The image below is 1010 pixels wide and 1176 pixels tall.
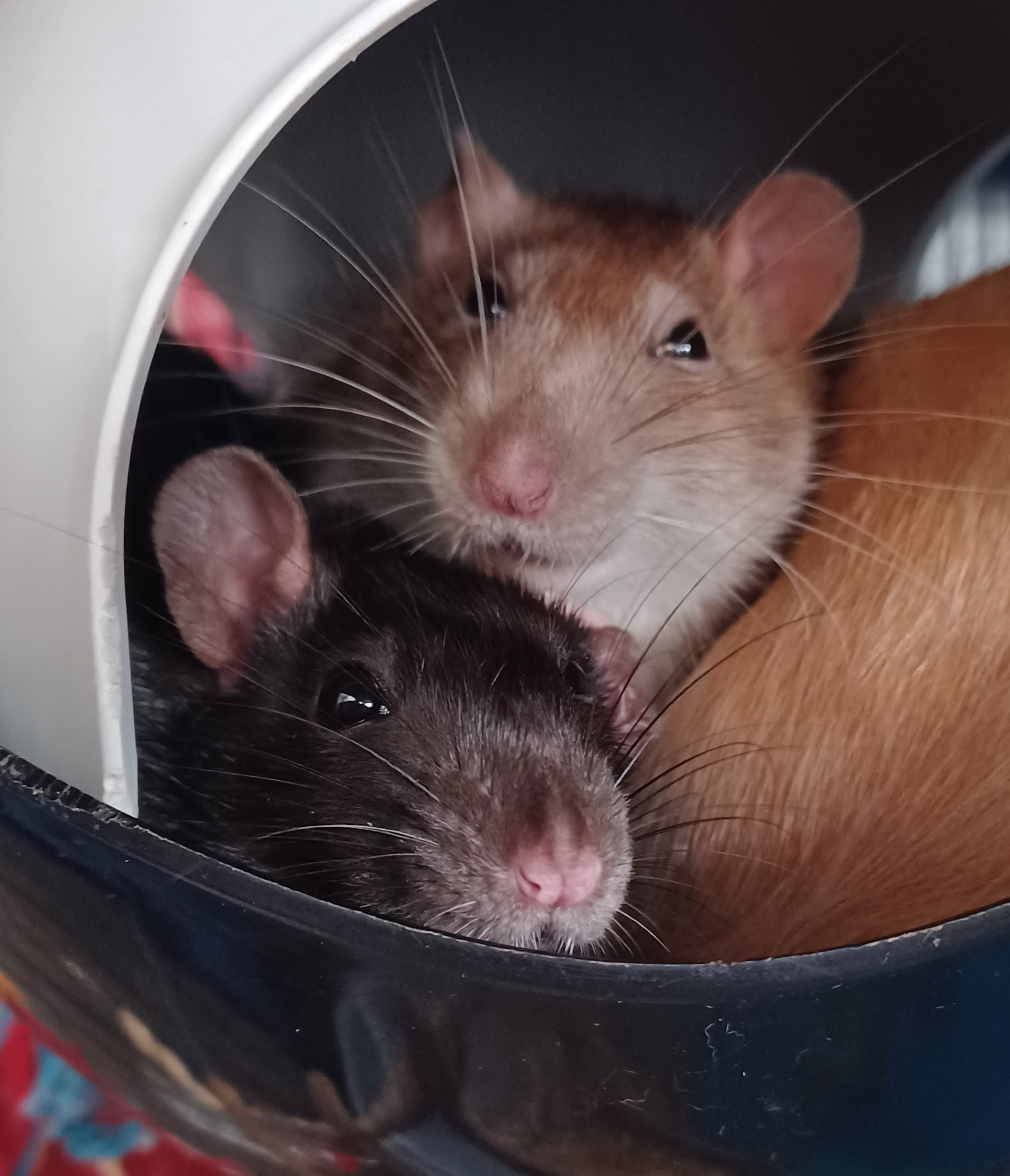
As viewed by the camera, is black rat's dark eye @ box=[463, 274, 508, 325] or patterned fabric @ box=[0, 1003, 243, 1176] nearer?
patterned fabric @ box=[0, 1003, 243, 1176]

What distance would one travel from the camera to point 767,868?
88 centimetres

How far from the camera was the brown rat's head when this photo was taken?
1015 mm

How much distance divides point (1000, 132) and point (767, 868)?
0.90 meters

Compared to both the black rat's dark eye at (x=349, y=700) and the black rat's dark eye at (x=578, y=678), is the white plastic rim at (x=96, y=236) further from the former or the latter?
the black rat's dark eye at (x=578, y=678)

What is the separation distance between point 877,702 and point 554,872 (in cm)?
29

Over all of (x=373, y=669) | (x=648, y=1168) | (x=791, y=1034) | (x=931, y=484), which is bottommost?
(x=648, y=1168)

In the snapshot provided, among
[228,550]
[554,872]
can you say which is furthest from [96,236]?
[554,872]

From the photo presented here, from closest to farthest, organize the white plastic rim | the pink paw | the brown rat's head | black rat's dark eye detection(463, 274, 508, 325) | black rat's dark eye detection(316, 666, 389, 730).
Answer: the white plastic rim, black rat's dark eye detection(316, 666, 389, 730), the brown rat's head, black rat's dark eye detection(463, 274, 508, 325), the pink paw

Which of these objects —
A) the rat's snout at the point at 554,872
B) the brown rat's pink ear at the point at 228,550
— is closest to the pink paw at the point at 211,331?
the brown rat's pink ear at the point at 228,550

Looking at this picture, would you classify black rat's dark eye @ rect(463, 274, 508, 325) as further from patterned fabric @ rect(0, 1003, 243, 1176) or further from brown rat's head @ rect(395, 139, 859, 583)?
patterned fabric @ rect(0, 1003, 243, 1176)

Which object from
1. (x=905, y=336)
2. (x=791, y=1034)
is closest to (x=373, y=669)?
(x=791, y=1034)

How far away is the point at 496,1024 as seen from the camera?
22.8 inches

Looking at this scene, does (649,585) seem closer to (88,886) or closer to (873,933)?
(873,933)

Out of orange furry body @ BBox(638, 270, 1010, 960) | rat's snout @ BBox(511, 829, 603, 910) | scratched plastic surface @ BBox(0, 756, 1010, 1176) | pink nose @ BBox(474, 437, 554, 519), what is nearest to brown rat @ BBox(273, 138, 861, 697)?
pink nose @ BBox(474, 437, 554, 519)
